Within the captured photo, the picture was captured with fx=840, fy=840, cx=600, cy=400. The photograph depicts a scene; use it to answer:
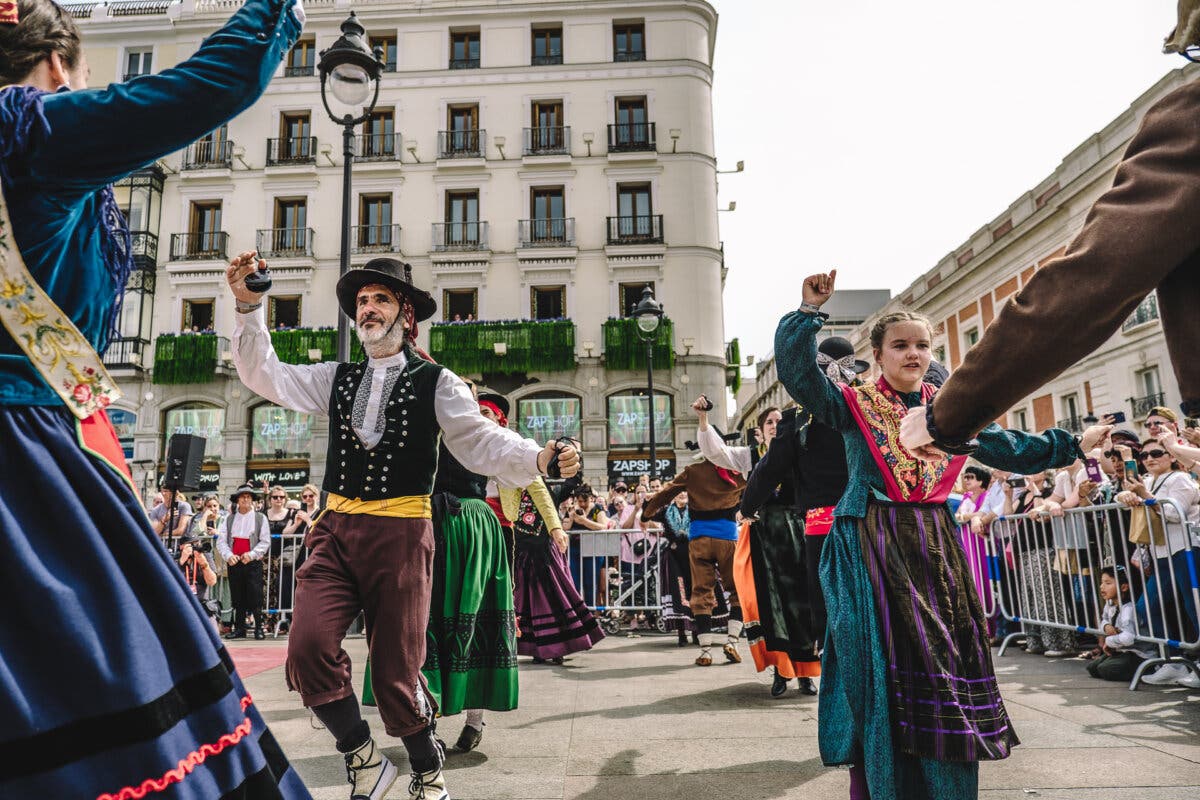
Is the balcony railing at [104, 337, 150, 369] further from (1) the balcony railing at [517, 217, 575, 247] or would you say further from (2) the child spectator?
(2) the child spectator

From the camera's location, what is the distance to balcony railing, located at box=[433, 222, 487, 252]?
93.3 ft

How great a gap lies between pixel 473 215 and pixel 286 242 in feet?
21.2

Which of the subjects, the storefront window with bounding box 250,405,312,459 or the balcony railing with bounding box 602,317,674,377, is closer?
the balcony railing with bounding box 602,317,674,377

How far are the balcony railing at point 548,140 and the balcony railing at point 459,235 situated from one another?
3.17m

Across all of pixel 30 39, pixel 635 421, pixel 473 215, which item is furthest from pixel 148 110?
pixel 473 215

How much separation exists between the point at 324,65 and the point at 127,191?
87.1ft

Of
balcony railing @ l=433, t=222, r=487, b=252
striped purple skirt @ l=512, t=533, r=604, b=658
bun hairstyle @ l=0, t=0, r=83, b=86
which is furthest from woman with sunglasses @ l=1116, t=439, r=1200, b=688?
balcony railing @ l=433, t=222, r=487, b=252

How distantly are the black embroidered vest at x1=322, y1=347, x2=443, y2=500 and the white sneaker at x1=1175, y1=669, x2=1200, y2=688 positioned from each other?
5721 millimetres

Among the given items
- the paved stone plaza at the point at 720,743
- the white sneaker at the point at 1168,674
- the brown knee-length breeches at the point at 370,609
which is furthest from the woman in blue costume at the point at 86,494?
the white sneaker at the point at 1168,674

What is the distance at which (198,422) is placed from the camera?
91.4ft

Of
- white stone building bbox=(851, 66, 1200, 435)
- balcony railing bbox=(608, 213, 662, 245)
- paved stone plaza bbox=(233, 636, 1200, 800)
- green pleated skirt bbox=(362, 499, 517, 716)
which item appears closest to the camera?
paved stone plaza bbox=(233, 636, 1200, 800)

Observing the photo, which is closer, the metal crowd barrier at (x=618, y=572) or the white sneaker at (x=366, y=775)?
the white sneaker at (x=366, y=775)

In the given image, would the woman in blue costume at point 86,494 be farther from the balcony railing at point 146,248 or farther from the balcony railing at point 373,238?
the balcony railing at point 146,248

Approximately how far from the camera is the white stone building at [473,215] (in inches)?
1082
